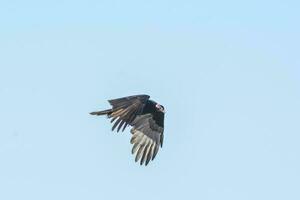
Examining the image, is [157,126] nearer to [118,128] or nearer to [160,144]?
[160,144]

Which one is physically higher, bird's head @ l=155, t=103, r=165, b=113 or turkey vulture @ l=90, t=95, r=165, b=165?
bird's head @ l=155, t=103, r=165, b=113

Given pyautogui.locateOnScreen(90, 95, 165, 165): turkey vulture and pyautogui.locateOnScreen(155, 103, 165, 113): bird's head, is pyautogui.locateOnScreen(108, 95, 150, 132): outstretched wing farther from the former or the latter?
pyautogui.locateOnScreen(155, 103, 165, 113): bird's head

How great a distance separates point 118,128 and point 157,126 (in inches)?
222

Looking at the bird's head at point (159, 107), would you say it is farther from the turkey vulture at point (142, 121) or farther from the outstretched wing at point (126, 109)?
the outstretched wing at point (126, 109)

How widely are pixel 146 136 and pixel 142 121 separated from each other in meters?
0.62

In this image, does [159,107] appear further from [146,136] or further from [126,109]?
[126,109]

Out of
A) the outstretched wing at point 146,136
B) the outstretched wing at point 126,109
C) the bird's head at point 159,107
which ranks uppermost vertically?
the bird's head at point 159,107

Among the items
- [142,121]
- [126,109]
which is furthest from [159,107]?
[126,109]

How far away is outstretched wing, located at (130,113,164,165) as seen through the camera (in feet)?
151

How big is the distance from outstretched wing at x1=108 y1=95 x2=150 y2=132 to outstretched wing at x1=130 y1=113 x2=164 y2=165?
1830 mm

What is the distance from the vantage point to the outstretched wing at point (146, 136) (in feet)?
151

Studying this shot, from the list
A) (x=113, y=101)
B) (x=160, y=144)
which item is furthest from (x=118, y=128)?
(x=160, y=144)

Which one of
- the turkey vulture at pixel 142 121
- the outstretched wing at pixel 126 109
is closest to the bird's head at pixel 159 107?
the turkey vulture at pixel 142 121

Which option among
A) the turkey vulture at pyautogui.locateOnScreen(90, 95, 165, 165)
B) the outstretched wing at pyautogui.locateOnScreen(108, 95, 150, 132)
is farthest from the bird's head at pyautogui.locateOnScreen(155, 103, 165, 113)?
the outstretched wing at pyautogui.locateOnScreen(108, 95, 150, 132)
